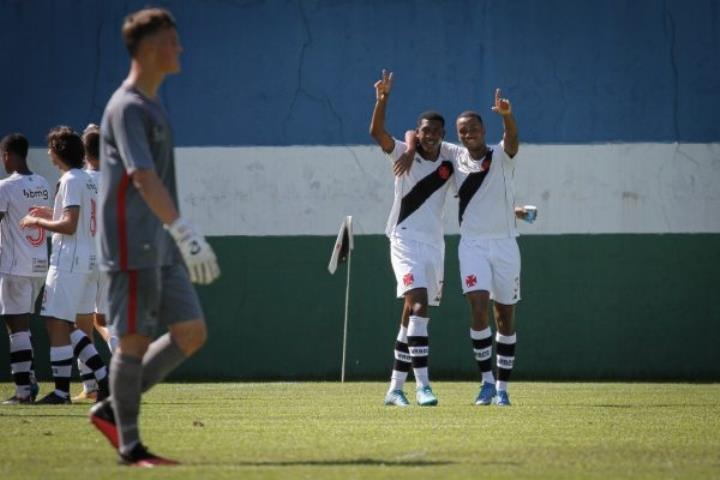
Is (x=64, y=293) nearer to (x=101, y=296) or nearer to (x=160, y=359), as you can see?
(x=101, y=296)

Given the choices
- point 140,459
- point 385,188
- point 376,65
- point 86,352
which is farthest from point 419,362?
point 376,65

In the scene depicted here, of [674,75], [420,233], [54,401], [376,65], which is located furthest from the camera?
[376,65]

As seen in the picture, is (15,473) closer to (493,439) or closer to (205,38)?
(493,439)

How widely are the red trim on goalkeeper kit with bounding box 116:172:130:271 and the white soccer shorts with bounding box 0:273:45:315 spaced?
6726 mm

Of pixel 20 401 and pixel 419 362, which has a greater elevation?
pixel 419 362

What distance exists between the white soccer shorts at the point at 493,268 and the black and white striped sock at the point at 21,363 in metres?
4.31

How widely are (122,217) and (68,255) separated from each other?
6.02 meters

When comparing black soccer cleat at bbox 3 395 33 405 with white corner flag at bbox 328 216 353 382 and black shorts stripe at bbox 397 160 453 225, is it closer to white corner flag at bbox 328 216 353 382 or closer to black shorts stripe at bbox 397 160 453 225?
black shorts stripe at bbox 397 160 453 225

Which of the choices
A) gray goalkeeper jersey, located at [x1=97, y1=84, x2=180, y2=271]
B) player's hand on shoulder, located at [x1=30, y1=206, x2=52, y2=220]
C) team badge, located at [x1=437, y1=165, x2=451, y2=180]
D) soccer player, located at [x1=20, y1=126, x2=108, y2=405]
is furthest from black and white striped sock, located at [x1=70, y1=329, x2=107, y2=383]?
gray goalkeeper jersey, located at [x1=97, y1=84, x2=180, y2=271]

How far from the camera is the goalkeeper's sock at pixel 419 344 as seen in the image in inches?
506

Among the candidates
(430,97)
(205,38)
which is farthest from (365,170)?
(205,38)

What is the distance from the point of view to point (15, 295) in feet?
46.0

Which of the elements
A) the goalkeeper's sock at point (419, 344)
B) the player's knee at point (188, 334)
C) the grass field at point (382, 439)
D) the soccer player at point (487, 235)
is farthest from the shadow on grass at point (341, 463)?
the soccer player at point (487, 235)

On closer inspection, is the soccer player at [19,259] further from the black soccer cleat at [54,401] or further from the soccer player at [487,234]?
the soccer player at [487,234]
